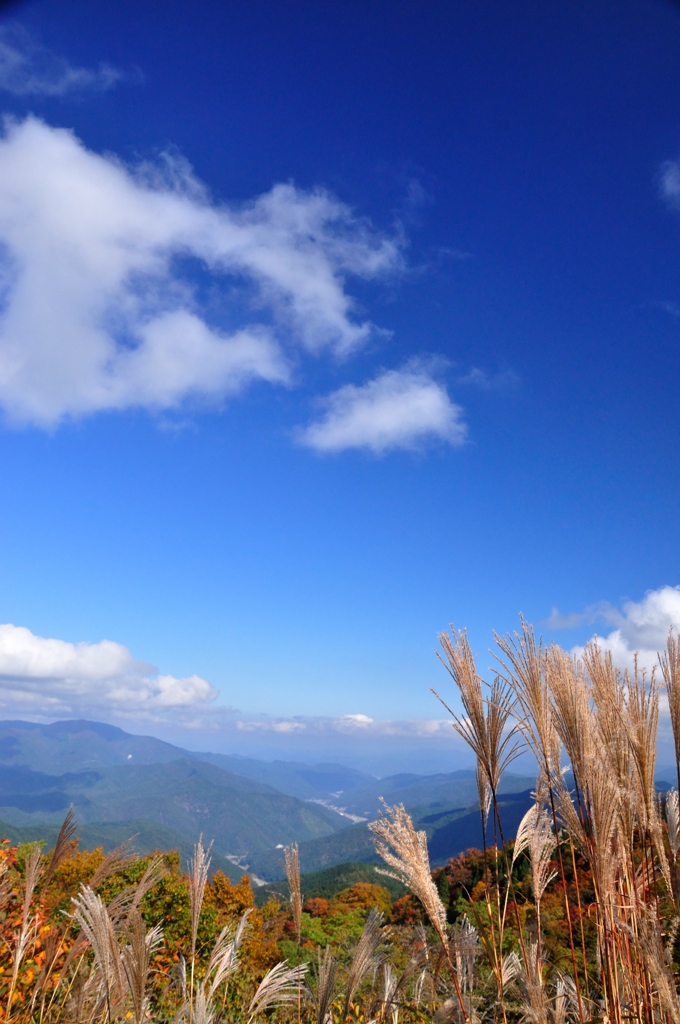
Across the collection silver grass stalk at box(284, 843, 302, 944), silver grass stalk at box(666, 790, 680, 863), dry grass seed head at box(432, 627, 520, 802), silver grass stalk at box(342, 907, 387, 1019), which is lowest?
silver grass stalk at box(284, 843, 302, 944)

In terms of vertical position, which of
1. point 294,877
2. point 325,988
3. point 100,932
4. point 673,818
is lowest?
point 294,877

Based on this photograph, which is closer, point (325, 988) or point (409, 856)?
point (409, 856)

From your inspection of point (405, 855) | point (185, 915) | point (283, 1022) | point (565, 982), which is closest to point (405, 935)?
point (565, 982)

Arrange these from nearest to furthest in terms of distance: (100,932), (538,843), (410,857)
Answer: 1. (410,857)
2. (100,932)
3. (538,843)

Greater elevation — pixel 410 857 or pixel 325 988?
pixel 410 857

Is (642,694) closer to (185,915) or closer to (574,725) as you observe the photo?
(574,725)

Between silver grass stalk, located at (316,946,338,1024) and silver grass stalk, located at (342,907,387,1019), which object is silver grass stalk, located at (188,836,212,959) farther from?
silver grass stalk, located at (342,907,387,1019)

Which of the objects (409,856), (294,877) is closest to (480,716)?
Answer: (409,856)

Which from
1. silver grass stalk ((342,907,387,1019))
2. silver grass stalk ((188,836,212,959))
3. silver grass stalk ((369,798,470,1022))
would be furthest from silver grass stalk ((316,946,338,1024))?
silver grass stalk ((369,798,470,1022))

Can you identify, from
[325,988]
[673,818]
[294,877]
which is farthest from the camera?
[294,877]

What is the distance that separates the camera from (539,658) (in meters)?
2.43

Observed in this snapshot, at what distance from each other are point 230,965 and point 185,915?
12732mm

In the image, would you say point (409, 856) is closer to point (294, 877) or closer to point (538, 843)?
point (538, 843)

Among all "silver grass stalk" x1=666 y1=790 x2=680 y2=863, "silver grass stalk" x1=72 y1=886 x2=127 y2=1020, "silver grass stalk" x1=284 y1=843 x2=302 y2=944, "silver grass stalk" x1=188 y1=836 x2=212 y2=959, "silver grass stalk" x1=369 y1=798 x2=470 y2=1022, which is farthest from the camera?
"silver grass stalk" x1=284 y1=843 x2=302 y2=944
